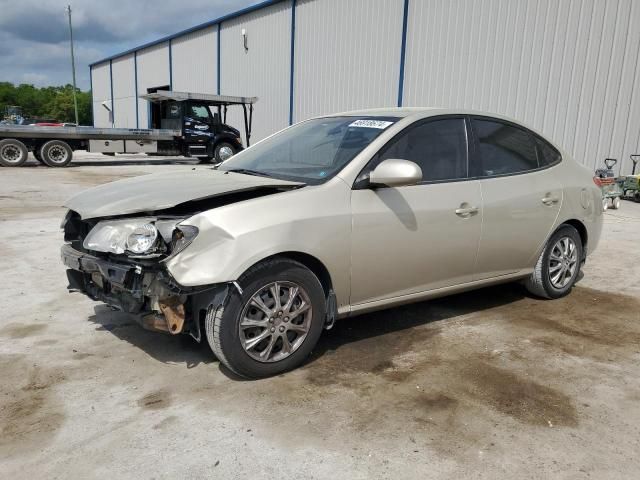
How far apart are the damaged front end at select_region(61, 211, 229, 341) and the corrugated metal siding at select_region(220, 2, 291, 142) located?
19.1 m

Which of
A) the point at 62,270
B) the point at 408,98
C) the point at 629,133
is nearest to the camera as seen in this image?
the point at 62,270

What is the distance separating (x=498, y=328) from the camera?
4.28m

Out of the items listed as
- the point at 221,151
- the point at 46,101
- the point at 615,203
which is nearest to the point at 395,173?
the point at 615,203

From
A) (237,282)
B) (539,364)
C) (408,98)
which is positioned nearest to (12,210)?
(237,282)

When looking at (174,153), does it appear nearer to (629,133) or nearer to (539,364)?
(629,133)

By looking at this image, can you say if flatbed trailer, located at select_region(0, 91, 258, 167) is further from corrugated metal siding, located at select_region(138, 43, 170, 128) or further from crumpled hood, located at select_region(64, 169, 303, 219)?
crumpled hood, located at select_region(64, 169, 303, 219)

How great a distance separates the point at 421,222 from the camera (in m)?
3.71

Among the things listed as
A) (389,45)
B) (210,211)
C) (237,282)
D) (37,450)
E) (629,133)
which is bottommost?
(37,450)

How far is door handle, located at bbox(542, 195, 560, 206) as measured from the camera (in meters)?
4.52

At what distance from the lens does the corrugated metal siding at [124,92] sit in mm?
37062

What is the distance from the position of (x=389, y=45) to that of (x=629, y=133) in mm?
7454

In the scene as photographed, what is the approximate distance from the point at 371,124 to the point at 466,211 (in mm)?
914

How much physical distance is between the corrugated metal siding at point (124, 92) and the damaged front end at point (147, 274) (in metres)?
36.4

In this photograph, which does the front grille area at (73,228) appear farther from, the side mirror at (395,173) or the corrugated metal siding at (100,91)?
the corrugated metal siding at (100,91)
